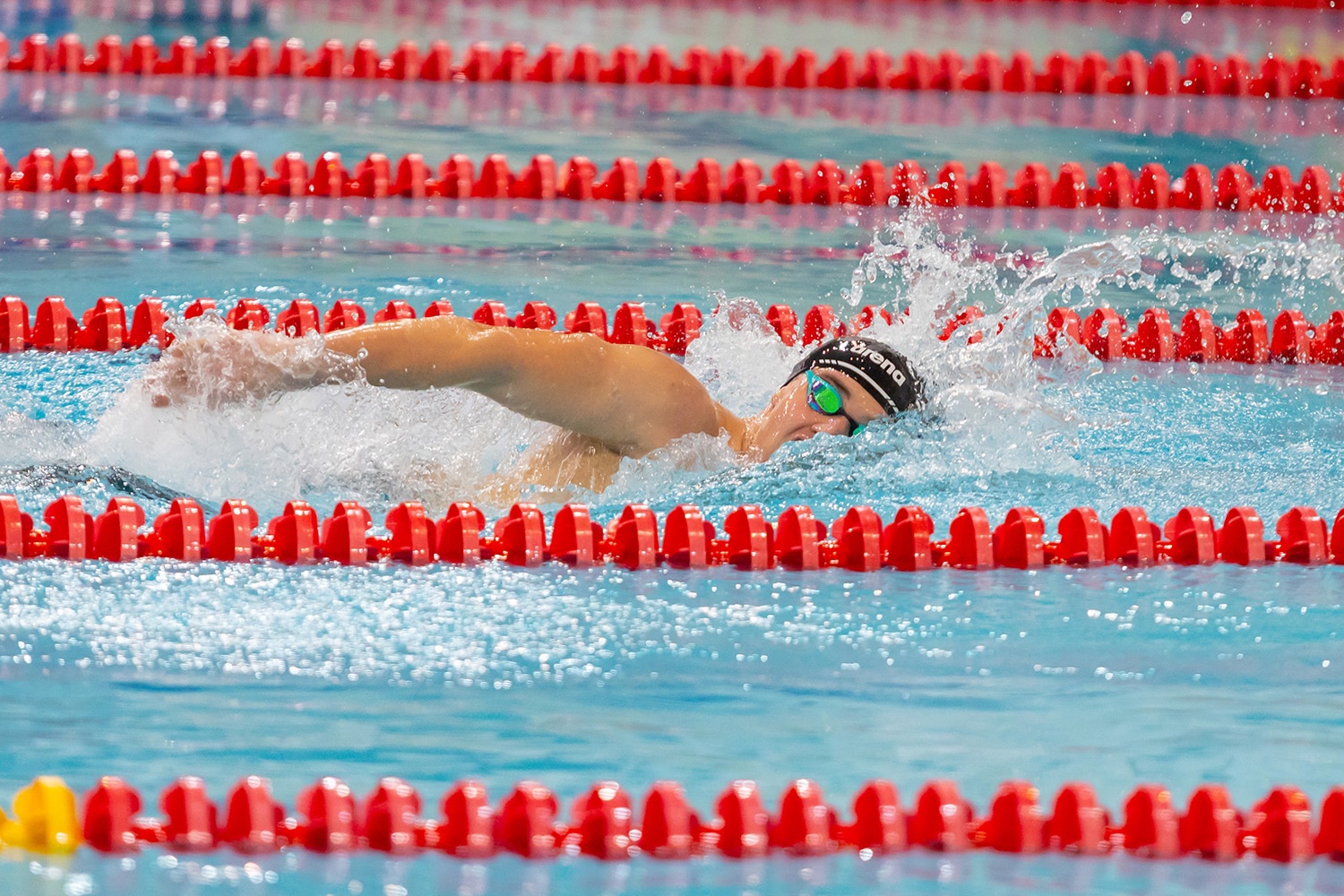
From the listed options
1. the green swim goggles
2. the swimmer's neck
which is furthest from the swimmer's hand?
the green swim goggles

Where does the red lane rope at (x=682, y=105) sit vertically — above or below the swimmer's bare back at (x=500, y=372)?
above

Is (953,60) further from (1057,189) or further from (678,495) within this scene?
(678,495)

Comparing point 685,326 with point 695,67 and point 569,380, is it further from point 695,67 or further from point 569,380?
point 695,67

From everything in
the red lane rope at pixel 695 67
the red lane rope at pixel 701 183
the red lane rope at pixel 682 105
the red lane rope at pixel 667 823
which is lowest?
the red lane rope at pixel 667 823

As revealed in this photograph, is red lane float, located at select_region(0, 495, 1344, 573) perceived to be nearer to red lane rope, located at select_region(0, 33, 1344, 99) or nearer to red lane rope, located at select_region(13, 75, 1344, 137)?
red lane rope, located at select_region(13, 75, 1344, 137)

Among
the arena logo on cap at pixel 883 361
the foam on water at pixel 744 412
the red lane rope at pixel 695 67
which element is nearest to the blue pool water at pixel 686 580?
the foam on water at pixel 744 412

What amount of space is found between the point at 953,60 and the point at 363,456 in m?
4.49

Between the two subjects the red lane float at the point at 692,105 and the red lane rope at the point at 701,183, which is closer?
the red lane rope at the point at 701,183

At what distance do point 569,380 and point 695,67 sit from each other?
4.24 metres

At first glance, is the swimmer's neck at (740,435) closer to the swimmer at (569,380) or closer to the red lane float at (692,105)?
the swimmer at (569,380)

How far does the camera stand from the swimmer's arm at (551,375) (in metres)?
3.24

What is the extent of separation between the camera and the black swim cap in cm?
380

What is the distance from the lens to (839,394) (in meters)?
3.78

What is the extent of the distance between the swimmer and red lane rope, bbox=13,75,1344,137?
315cm
